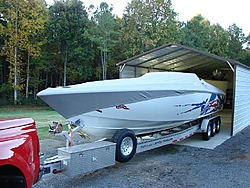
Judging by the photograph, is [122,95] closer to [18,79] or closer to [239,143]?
[239,143]

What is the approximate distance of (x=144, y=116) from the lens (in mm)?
5652

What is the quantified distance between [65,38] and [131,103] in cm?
1968

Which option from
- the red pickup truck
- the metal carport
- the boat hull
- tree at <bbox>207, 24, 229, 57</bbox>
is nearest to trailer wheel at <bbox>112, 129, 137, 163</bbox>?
the boat hull

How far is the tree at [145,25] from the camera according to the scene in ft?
77.7

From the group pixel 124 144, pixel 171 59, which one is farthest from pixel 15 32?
pixel 124 144

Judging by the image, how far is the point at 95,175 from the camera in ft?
16.0

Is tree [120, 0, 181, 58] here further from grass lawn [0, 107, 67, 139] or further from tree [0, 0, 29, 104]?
grass lawn [0, 107, 67, 139]

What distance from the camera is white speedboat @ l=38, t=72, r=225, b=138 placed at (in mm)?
4508

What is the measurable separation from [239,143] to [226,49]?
1200 inches

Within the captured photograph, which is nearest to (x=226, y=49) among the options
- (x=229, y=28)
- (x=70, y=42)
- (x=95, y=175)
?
(x=229, y=28)

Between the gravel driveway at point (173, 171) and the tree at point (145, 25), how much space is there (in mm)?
18051

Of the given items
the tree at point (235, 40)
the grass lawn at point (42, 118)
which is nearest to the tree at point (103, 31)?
the grass lawn at point (42, 118)

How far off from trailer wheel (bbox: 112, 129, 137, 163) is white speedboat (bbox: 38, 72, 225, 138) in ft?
1.16

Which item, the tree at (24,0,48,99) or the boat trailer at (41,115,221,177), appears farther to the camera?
the tree at (24,0,48,99)
